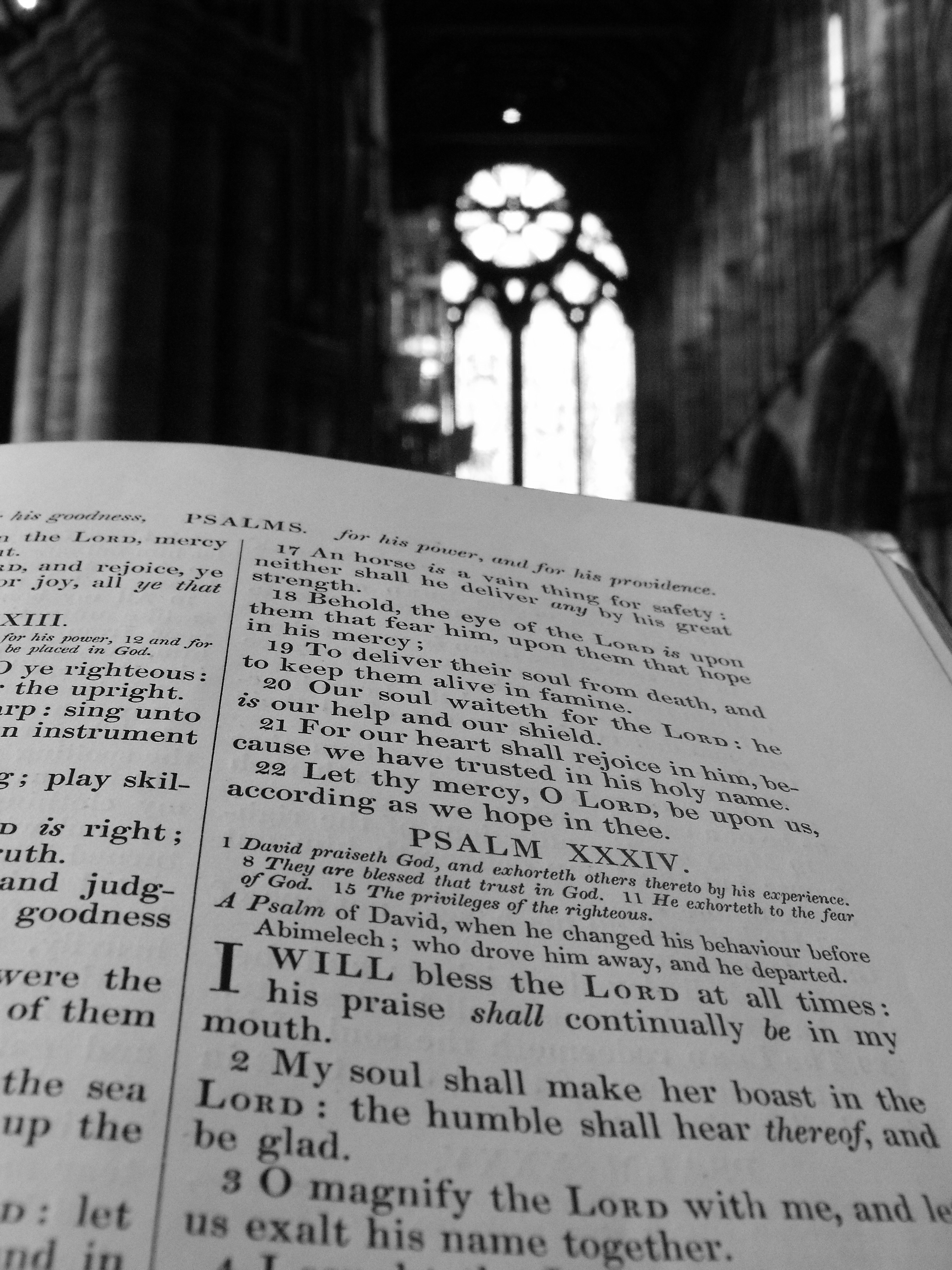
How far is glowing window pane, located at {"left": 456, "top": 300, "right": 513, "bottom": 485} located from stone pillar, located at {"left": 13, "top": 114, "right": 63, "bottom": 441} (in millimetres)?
17795

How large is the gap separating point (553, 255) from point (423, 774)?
2381 cm

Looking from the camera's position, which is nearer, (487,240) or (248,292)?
(248,292)

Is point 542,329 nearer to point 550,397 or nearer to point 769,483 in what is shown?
point 550,397

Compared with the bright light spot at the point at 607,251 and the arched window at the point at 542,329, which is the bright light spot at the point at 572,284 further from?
the bright light spot at the point at 607,251

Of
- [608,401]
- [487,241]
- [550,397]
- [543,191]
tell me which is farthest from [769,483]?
[543,191]

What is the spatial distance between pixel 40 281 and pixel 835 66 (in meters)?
13.2

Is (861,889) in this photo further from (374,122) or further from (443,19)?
(443,19)

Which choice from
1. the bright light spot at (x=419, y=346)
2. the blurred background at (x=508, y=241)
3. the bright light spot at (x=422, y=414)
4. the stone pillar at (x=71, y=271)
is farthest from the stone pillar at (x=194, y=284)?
the bright light spot at (x=419, y=346)

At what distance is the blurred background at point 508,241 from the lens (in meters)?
5.16

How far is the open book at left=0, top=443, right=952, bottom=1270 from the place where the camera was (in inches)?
32.3

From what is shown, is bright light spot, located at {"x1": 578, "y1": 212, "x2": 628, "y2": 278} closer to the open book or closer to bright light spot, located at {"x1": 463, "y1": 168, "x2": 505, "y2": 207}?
bright light spot, located at {"x1": 463, "y1": 168, "x2": 505, "y2": 207}

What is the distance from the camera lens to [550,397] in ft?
78.2

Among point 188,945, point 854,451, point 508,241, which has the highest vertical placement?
point 508,241

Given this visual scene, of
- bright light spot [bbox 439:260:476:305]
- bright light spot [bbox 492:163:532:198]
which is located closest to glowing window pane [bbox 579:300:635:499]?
bright light spot [bbox 439:260:476:305]
